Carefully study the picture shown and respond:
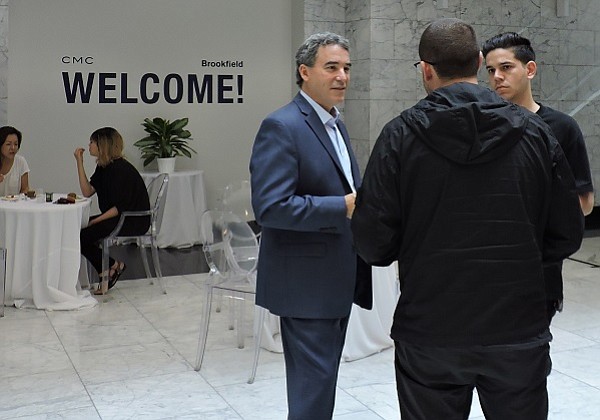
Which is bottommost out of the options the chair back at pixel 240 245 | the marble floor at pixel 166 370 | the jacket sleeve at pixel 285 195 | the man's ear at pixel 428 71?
the marble floor at pixel 166 370

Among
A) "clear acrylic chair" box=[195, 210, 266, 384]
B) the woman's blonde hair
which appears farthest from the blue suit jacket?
the woman's blonde hair

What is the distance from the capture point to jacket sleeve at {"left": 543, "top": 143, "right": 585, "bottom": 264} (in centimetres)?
241

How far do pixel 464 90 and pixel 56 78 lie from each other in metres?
8.69

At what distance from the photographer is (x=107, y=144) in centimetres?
768

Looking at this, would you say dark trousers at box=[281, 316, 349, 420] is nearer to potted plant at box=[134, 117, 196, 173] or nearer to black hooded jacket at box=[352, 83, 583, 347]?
black hooded jacket at box=[352, 83, 583, 347]

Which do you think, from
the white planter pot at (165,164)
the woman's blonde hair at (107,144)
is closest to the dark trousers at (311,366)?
the woman's blonde hair at (107,144)

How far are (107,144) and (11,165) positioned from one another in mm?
1216

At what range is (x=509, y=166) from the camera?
2309mm

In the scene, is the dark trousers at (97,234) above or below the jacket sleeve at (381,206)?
below

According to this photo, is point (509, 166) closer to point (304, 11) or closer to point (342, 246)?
point (342, 246)

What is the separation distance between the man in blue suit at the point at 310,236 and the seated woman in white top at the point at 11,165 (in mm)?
5545

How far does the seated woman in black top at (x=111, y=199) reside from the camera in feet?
25.0

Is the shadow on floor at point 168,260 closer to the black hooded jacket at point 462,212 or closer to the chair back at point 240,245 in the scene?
the chair back at point 240,245

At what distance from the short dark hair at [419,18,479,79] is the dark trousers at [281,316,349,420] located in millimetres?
1209
